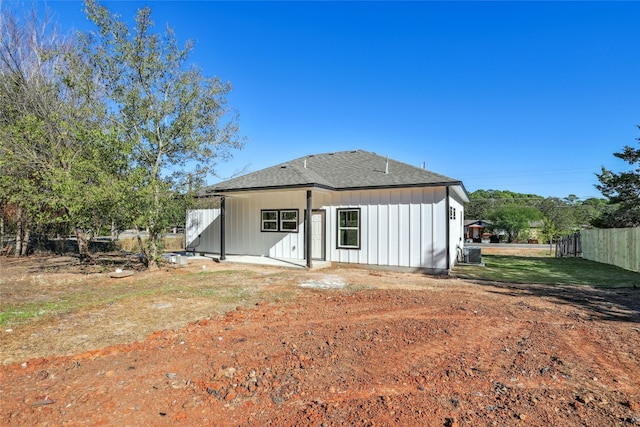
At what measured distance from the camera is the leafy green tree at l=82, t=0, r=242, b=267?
9.95 meters

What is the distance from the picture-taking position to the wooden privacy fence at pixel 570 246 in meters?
19.9

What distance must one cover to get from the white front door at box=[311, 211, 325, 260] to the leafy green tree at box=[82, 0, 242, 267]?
14.6ft

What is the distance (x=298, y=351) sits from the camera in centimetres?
393

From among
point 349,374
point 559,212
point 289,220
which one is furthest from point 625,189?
point 559,212

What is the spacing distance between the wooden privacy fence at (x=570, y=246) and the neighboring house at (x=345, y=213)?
11.5m

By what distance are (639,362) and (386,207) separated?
8.07 meters

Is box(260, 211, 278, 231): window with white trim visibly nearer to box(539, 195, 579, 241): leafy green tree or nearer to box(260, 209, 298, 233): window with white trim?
box(260, 209, 298, 233): window with white trim

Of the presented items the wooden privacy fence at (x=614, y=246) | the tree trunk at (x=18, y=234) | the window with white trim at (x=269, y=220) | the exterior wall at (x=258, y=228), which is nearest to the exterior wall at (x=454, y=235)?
the exterior wall at (x=258, y=228)

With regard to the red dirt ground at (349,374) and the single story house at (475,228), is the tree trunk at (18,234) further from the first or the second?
the single story house at (475,228)

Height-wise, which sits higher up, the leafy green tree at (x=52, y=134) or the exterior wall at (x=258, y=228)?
the leafy green tree at (x=52, y=134)

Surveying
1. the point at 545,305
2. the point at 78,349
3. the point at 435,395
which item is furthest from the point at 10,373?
the point at 545,305

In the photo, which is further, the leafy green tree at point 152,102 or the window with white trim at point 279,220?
the window with white trim at point 279,220

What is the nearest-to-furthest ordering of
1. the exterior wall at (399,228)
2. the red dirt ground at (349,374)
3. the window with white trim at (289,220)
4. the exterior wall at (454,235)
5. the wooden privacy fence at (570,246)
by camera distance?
the red dirt ground at (349,374), the exterior wall at (399,228), the exterior wall at (454,235), the window with white trim at (289,220), the wooden privacy fence at (570,246)

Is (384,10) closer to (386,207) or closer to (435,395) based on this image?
(386,207)
